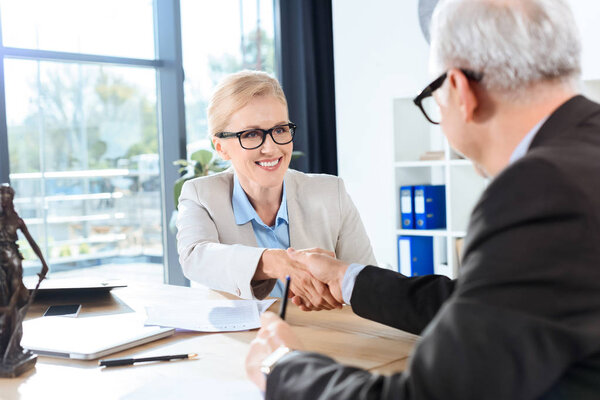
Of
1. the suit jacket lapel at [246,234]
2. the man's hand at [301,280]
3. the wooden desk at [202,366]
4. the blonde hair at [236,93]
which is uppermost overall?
the blonde hair at [236,93]

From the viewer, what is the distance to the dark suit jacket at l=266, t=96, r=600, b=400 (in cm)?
72

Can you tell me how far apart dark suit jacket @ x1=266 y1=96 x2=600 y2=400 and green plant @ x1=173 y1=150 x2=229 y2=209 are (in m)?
3.88

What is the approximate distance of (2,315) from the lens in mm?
1251

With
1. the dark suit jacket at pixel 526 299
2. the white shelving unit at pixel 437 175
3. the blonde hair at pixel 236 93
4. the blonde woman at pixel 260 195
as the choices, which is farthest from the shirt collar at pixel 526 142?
the white shelving unit at pixel 437 175

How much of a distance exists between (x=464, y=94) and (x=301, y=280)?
0.90m

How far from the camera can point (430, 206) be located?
14.8ft

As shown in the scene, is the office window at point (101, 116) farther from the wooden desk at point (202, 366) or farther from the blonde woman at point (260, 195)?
the wooden desk at point (202, 366)

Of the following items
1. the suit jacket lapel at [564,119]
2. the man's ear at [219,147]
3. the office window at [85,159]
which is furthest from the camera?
the office window at [85,159]

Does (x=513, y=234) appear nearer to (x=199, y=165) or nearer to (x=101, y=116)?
(x=199, y=165)

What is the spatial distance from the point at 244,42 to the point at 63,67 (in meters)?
1.57

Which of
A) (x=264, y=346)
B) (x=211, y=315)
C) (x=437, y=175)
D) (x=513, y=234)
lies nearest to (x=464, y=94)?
(x=513, y=234)

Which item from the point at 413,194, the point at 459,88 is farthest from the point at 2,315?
the point at 413,194

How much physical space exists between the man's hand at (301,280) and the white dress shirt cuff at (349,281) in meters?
0.10

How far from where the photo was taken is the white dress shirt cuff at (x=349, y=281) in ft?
5.15
